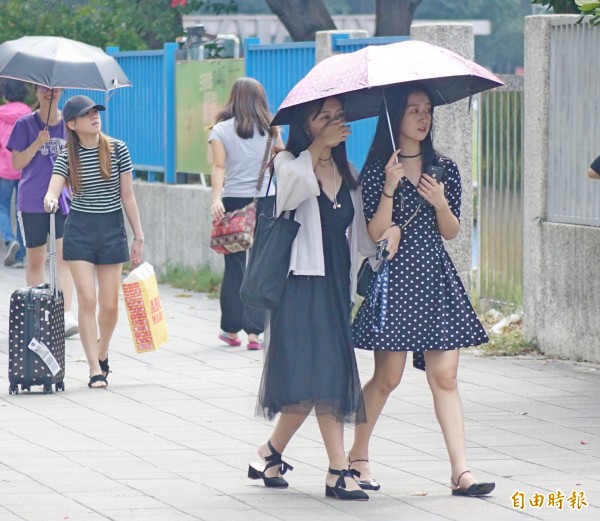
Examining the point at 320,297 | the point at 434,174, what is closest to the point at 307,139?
the point at 434,174

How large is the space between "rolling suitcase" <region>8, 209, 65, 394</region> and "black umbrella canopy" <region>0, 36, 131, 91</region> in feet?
5.10

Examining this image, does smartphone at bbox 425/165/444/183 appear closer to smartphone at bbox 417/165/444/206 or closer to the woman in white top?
smartphone at bbox 417/165/444/206

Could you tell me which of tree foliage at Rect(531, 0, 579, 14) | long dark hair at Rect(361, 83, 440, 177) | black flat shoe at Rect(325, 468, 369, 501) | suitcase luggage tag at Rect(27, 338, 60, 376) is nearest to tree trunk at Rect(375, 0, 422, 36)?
tree foliage at Rect(531, 0, 579, 14)

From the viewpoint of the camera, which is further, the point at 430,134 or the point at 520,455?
the point at 520,455

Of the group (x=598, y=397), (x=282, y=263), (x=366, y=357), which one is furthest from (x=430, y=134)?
(x=366, y=357)

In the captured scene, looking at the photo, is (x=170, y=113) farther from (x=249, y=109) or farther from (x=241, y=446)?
(x=241, y=446)

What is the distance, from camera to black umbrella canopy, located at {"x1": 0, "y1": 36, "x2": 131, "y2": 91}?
1020 cm

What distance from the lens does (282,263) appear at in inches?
243

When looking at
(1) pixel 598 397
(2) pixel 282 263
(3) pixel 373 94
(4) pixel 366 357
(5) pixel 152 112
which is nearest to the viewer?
(2) pixel 282 263

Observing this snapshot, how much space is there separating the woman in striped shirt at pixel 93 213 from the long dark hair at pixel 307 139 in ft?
9.45

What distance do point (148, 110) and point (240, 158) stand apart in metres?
5.78

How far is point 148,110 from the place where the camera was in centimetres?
1612

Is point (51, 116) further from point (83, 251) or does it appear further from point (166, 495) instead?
point (166, 495)

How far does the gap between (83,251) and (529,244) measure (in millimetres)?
3141
